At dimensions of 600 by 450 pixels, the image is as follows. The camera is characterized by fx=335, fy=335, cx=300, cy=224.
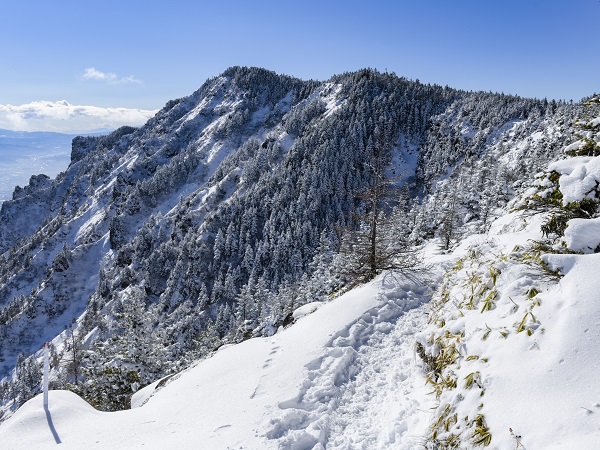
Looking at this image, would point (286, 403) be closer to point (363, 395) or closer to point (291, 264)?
point (363, 395)

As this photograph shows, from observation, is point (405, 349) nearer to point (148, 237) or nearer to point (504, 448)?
point (504, 448)

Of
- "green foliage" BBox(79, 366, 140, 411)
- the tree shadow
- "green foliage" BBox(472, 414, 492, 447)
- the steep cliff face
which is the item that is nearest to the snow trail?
"green foliage" BBox(472, 414, 492, 447)

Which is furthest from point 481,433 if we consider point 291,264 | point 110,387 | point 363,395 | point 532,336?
point 291,264

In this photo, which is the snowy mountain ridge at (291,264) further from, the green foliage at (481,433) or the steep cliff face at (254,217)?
the steep cliff face at (254,217)

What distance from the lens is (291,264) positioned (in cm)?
11050

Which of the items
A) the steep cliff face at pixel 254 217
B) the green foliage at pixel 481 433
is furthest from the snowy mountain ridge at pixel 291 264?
the steep cliff face at pixel 254 217

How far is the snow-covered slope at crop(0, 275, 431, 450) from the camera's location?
679 centimetres

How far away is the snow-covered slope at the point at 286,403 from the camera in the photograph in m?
6.79

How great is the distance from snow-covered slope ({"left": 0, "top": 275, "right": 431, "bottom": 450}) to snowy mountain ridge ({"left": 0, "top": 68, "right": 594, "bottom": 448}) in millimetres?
71

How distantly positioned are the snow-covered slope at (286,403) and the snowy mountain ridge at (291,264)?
7cm

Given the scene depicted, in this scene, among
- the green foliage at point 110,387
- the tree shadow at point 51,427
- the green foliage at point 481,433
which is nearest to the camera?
the green foliage at point 481,433

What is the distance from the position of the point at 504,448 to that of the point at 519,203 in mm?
8174

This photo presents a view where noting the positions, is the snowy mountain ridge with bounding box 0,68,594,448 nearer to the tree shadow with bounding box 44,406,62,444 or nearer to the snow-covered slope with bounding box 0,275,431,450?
the snow-covered slope with bounding box 0,275,431,450

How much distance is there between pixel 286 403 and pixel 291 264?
4063 inches
